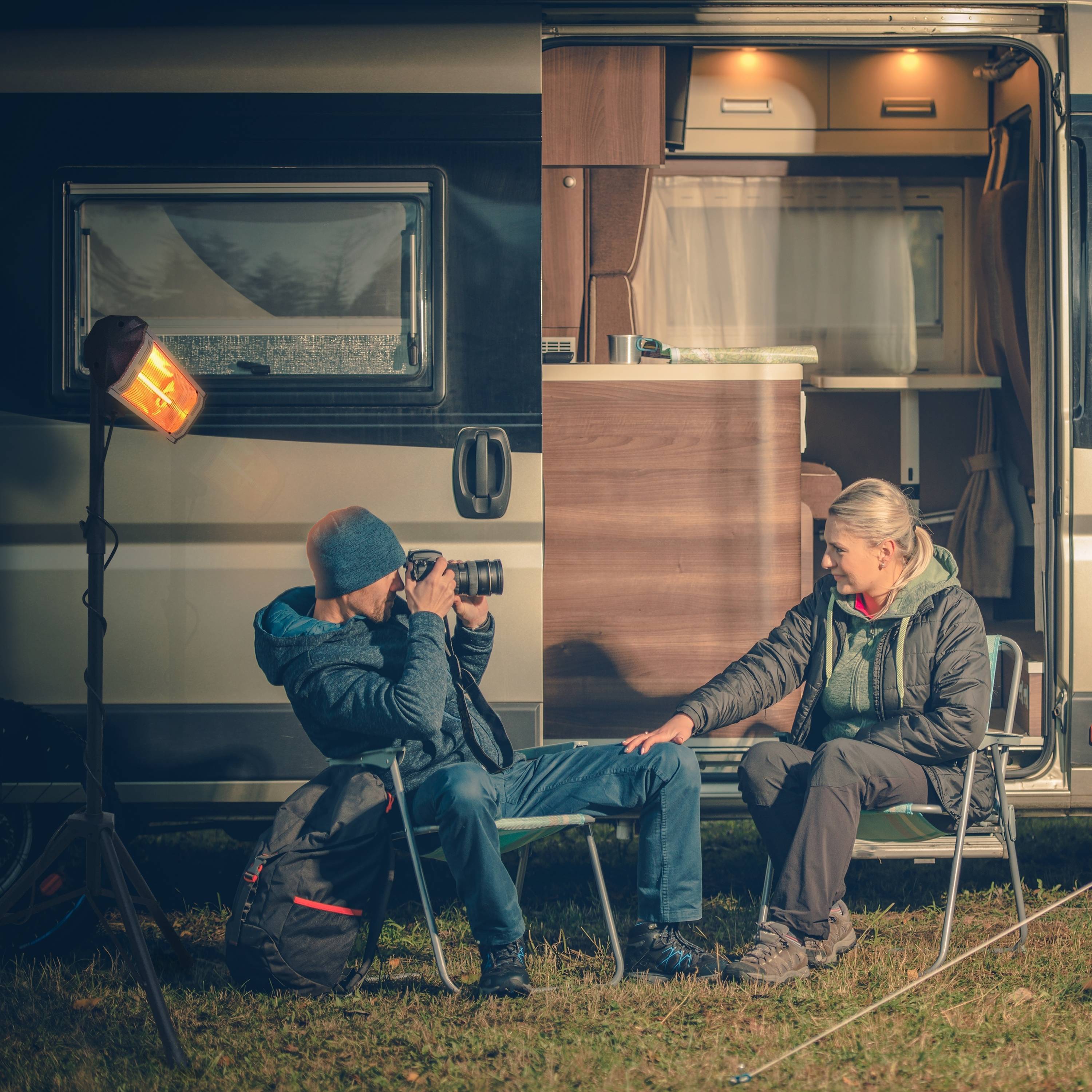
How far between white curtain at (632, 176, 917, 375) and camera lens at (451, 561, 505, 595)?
2216mm

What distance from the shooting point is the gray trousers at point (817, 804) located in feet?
9.23

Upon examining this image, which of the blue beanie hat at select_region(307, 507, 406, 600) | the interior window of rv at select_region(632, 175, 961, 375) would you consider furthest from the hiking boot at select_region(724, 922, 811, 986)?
the interior window of rv at select_region(632, 175, 961, 375)

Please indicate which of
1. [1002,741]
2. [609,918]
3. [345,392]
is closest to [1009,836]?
[1002,741]

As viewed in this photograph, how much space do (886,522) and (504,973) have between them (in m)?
1.45

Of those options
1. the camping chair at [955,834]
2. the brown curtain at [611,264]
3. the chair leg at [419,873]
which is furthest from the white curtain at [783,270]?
the chair leg at [419,873]

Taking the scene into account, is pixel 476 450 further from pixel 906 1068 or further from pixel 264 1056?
pixel 906 1068

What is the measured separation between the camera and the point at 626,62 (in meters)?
3.54

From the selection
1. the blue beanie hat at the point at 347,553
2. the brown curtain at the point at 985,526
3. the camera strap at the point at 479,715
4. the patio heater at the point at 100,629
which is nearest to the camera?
the patio heater at the point at 100,629

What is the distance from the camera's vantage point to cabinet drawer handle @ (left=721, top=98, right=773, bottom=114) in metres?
4.75

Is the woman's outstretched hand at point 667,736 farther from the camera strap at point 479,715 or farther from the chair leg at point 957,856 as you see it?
the chair leg at point 957,856

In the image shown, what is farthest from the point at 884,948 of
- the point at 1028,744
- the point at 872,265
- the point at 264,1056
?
the point at 872,265

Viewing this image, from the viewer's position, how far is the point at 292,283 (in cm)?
322

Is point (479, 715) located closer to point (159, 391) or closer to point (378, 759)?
point (378, 759)

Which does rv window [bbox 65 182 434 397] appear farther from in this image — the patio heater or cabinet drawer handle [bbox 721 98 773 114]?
cabinet drawer handle [bbox 721 98 773 114]
